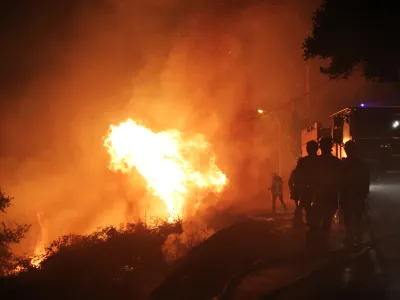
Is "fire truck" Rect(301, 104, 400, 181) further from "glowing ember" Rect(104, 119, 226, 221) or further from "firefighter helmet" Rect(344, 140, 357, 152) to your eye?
"glowing ember" Rect(104, 119, 226, 221)

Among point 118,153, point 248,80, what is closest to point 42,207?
point 118,153

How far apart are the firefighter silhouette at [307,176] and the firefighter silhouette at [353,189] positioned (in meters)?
0.53

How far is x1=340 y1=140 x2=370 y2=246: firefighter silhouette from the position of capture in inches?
268

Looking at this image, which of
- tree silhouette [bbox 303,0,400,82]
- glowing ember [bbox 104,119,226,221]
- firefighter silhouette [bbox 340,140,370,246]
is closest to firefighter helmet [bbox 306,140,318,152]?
firefighter silhouette [bbox 340,140,370,246]

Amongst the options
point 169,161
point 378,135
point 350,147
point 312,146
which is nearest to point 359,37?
point 350,147

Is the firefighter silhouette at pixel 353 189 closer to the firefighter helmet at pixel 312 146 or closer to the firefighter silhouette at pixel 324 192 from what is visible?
the firefighter silhouette at pixel 324 192

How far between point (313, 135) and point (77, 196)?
69.4 ft

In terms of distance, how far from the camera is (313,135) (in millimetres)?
17047

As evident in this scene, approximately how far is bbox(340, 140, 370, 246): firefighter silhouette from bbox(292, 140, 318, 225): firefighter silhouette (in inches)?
20.8

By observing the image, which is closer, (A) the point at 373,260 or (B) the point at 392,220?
(A) the point at 373,260

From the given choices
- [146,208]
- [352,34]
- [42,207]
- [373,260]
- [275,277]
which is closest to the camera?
[275,277]

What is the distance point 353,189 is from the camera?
22.5 ft

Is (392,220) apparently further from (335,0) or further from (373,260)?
(335,0)

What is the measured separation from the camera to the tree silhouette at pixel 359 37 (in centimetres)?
813
